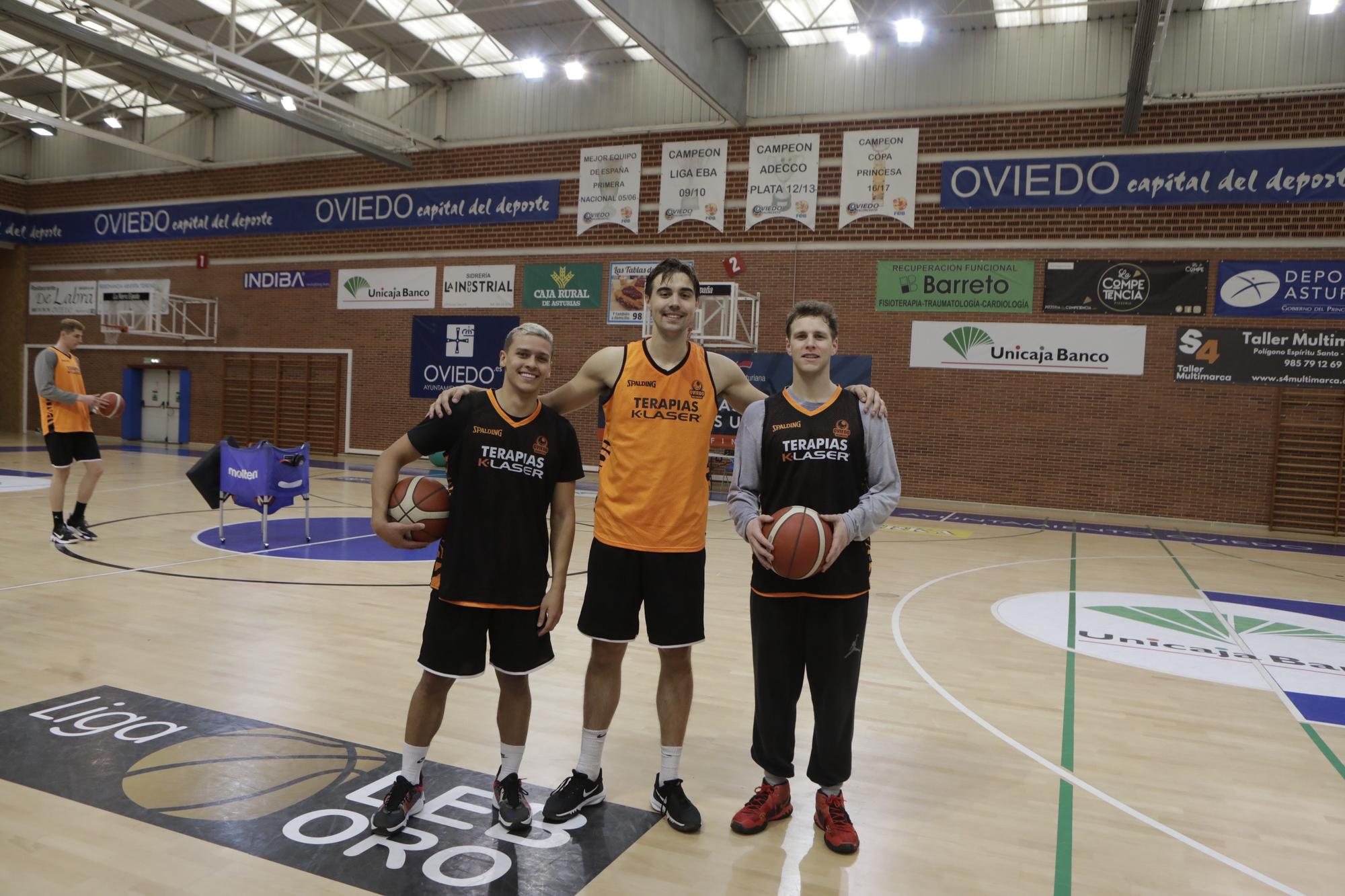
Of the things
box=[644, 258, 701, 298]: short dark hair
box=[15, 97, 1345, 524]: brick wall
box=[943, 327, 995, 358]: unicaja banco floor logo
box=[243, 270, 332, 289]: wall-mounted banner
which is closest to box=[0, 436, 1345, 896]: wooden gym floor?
box=[644, 258, 701, 298]: short dark hair

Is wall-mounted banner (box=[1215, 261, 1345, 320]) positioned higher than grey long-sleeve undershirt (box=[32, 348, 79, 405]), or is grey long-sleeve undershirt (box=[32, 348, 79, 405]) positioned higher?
wall-mounted banner (box=[1215, 261, 1345, 320])

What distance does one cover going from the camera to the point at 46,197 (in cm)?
2003

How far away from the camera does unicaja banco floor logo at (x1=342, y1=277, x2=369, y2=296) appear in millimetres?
16719

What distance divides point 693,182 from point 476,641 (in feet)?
41.5

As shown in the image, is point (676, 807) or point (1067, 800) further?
point (1067, 800)

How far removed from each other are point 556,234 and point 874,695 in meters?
12.4

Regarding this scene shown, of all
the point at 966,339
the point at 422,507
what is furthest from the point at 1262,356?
the point at 422,507

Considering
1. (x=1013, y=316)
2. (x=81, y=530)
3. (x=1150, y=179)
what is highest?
(x=1150, y=179)

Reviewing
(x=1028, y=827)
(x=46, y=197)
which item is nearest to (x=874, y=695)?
→ (x=1028, y=827)

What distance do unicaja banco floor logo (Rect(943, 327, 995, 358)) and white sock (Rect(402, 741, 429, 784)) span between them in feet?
38.0

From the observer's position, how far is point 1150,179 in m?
11.9

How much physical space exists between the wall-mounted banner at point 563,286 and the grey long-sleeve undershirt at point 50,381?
8.88 meters

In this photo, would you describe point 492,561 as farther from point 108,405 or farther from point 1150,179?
point 1150,179

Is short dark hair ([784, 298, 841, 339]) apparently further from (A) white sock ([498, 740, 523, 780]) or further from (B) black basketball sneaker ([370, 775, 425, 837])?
(B) black basketball sneaker ([370, 775, 425, 837])
